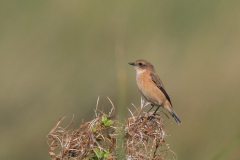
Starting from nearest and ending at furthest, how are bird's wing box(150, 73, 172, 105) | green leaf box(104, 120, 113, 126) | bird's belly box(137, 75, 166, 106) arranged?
green leaf box(104, 120, 113, 126), bird's belly box(137, 75, 166, 106), bird's wing box(150, 73, 172, 105)

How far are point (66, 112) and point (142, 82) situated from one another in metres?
3.15

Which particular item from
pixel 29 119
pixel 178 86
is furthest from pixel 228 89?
pixel 29 119

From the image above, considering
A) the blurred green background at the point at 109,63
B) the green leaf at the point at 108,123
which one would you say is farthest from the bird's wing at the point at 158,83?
the green leaf at the point at 108,123

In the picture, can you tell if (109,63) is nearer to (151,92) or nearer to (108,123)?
(151,92)

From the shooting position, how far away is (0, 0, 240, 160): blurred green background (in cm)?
870

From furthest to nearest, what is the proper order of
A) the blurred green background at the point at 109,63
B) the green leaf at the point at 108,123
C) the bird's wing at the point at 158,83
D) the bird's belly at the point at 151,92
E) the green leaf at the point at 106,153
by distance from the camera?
the blurred green background at the point at 109,63, the bird's wing at the point at 158,83, the bird's belly at the point at 151,92, the green leaf at the point at 108,123, the green leaf at the point at 106,153

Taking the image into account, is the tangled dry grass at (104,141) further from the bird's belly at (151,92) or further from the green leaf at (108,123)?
the bird's belly at (151,92)

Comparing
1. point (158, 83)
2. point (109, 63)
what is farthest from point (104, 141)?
point (109, 63)

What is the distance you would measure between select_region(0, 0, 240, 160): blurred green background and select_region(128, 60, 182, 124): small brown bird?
5.22 ft

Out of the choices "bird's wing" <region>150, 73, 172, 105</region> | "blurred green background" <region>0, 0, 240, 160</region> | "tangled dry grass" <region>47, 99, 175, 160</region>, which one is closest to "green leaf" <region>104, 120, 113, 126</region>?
"tangled dry grass" <region>47, 99, 175, 160</region>

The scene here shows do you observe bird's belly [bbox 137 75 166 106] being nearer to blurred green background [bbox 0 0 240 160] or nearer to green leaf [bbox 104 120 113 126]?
blurred green background [bbox 0 0 240 160]

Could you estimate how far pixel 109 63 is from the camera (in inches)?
438

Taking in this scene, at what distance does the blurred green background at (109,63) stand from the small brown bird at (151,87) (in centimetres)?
159

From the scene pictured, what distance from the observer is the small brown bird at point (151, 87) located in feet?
20.6
